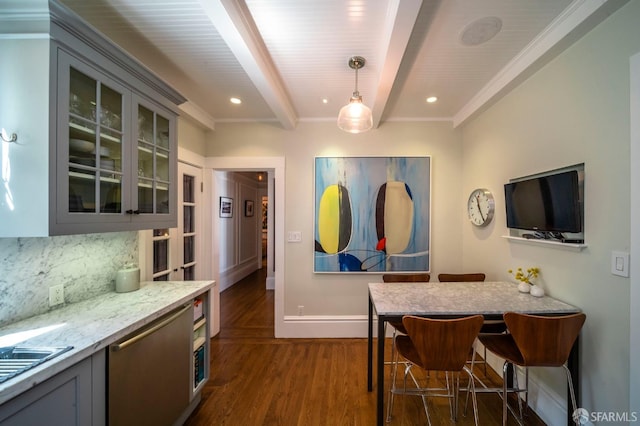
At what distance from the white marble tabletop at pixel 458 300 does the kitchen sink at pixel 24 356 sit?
1554mm

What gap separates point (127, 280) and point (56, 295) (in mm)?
356

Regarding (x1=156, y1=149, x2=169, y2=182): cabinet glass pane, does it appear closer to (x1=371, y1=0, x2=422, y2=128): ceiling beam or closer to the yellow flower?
(x1=371, y1=0, x2=422, y2=128): ceiling beam

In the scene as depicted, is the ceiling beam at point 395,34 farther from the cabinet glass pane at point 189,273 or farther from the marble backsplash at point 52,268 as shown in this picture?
the cabinet glass pane at point 189,273

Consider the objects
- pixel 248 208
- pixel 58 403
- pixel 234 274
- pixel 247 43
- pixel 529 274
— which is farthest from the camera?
pixel 248 208

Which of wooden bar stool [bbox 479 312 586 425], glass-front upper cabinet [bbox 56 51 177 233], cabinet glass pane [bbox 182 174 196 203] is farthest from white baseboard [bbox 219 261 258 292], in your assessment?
wooden bar stool [bbox 479 312 586 425]

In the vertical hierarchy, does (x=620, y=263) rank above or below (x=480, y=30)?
below

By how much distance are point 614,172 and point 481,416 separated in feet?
6.00

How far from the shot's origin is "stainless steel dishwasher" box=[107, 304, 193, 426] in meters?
1.15

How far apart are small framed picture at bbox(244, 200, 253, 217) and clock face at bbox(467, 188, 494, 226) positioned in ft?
15.2

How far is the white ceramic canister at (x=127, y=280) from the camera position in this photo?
67.7 inches

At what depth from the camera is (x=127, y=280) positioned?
173 centimetres

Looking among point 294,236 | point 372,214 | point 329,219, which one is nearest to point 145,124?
point 294,236

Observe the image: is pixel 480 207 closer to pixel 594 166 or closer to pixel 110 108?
pixel 594 166

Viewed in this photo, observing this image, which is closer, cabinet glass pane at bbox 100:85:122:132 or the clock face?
A: cabinet glass pane at bbox 100:85:122:132
